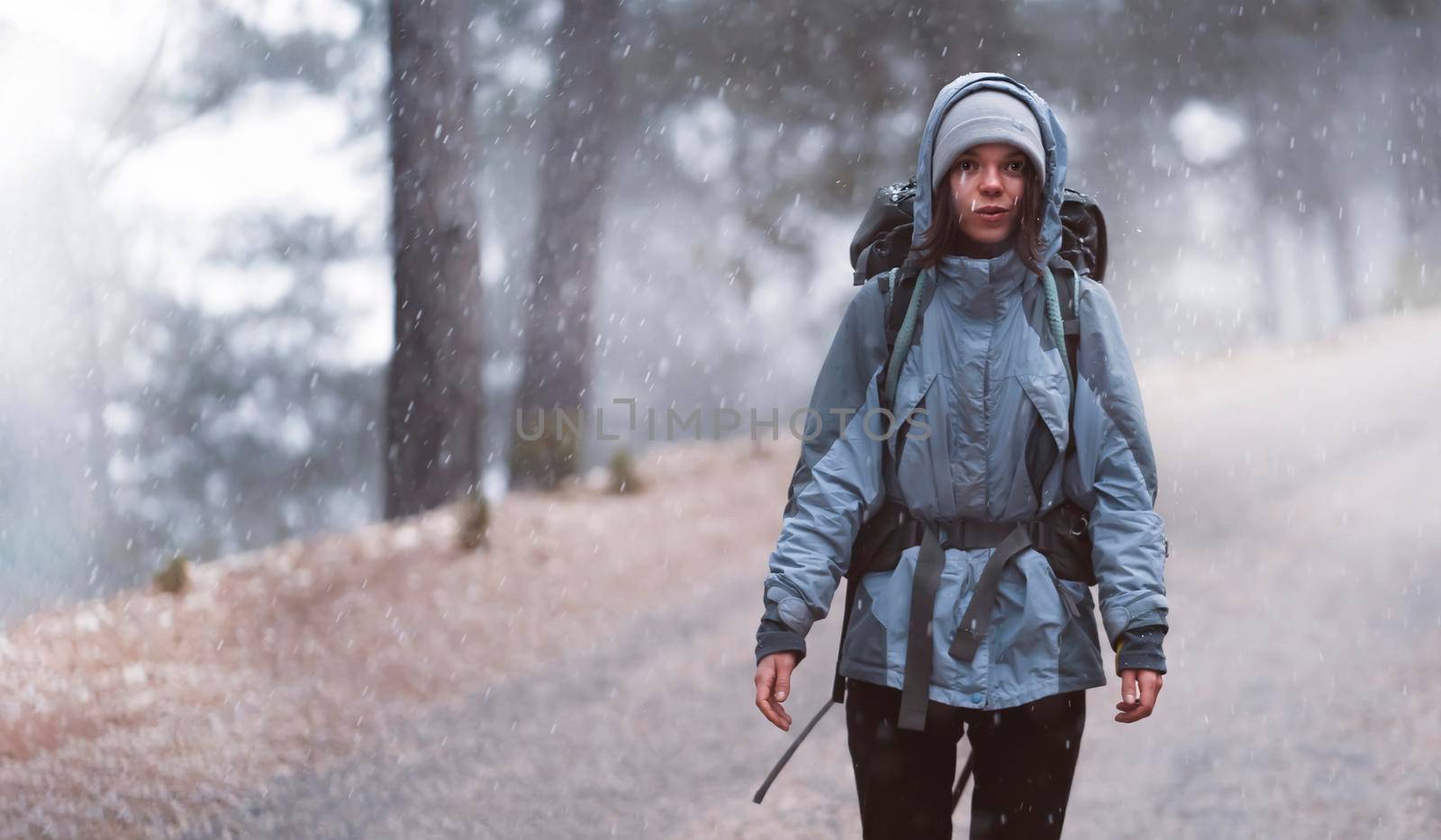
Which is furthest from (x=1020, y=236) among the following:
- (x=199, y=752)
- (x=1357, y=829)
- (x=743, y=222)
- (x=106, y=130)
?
(x=106, y=130)

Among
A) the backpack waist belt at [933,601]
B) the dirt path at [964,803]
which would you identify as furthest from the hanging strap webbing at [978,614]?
the dirt path at [964,803]

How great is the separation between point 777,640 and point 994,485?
0.53m

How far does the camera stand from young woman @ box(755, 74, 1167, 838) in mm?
2279

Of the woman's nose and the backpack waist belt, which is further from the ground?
the woman's nose

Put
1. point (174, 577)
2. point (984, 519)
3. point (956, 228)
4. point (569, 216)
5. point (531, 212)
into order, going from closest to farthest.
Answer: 1. point (984, 519)
2. point (956, 228)
3. point (174, 577)
4. point (569, 216)
5. point (531, 212)

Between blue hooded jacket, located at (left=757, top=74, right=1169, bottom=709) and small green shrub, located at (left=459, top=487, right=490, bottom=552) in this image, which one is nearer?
blue hooded jacket, located at (left=757, top=74, right=1169, bottom=709)

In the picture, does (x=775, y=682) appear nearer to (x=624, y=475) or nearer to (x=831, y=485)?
(x=831, y=485)

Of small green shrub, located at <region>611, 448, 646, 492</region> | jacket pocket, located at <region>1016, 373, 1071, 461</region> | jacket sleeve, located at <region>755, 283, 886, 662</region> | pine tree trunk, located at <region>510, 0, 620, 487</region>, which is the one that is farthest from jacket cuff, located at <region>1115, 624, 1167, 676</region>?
pine tree trunk, located at <region>510, 0, 620, 487</region>

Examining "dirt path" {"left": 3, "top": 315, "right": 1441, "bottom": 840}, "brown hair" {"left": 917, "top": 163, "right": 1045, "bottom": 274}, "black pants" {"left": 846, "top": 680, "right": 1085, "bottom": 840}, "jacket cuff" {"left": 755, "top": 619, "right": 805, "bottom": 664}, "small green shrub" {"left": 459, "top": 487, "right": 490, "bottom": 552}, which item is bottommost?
"dirt path" {"left": 3, "top": 315, "right": 1441, "bottom": 840}

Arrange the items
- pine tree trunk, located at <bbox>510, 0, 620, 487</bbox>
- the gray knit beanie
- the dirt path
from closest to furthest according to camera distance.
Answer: the gray knit beanie < the dirt path < pine tree trunk, located at <bbox>510, 0, 620, 487</bbox>

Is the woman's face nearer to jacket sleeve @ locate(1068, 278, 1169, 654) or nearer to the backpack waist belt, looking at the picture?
jacket sleeve @ locate(1068, 278, 1169, 654)

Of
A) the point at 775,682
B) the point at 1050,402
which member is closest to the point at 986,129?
the point at 1050,402

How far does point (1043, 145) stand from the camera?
7.98 ft

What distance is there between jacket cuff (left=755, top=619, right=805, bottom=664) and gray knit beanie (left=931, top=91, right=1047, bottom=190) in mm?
969
